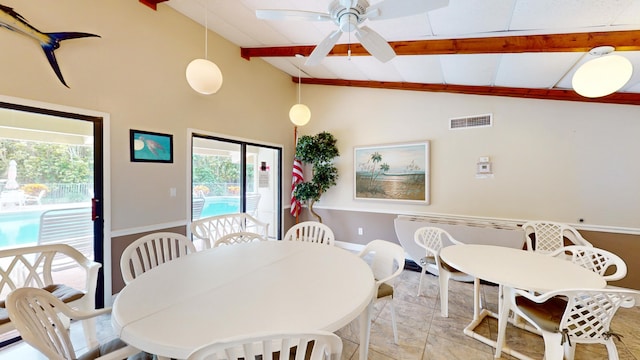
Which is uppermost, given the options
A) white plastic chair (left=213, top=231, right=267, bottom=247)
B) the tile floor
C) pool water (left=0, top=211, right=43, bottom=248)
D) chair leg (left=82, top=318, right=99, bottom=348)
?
pool water (left=0, top=211, right=43, bottom=248)

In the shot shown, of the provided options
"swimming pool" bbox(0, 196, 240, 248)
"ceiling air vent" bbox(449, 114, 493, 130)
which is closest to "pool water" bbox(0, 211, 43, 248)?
"swimming pool" bbox(0, 196, 240, 248)

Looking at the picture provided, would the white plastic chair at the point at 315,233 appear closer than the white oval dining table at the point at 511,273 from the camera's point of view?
No

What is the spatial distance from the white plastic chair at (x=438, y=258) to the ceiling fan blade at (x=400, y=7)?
2175 mm

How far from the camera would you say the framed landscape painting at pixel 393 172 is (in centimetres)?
420

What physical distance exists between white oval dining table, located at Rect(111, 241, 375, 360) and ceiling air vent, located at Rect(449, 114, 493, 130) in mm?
3075

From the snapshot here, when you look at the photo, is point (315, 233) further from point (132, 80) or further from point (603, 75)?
point (603, 75)

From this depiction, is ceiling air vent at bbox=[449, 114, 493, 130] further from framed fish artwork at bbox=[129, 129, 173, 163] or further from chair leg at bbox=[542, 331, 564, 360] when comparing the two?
framed fish artwork at bbox=[129, 129, 173, 163]

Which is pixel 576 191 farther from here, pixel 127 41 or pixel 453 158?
pixel 127 41

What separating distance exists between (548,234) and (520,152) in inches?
44.8

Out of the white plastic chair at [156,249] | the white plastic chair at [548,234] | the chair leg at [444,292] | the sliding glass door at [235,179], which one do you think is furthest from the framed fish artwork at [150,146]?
the white plastic chair at [548,234]

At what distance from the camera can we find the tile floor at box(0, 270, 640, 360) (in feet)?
6.78

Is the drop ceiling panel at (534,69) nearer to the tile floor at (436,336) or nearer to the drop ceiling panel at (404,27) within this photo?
the drop ceiling panel at (404,27)

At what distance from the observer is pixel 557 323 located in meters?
1.70

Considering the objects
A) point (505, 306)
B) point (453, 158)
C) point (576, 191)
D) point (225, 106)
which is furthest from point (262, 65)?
point (576, 191)
